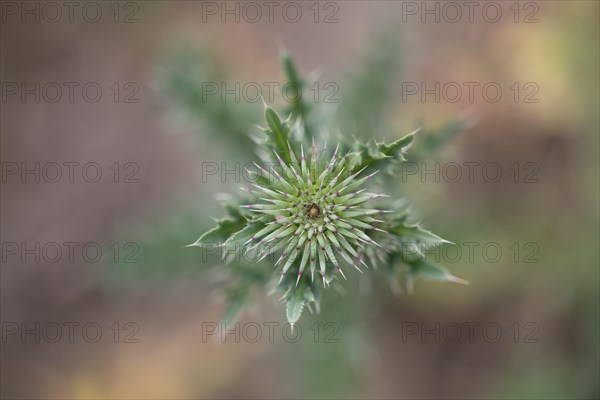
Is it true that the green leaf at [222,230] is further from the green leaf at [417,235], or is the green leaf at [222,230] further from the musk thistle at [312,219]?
the green leaf at [417,235]

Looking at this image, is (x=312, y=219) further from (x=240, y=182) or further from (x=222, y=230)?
(x=240, y=182)

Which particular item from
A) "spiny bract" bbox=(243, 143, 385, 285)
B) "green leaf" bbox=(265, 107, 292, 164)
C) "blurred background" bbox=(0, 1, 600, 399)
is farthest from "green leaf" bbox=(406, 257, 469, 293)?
"blurred background" bbox=(0, 1, 600, 399)

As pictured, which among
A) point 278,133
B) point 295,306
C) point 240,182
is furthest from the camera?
point 240,182

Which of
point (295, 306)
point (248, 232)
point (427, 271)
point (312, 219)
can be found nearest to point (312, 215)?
point (312, 219)

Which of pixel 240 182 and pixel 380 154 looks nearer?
pixel 380 154

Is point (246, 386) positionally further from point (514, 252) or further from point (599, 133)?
point (599, 133)

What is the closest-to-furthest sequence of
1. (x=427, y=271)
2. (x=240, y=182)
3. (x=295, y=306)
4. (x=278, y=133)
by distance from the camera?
(x=295, y=306), (x=278, y=133), (x=427, y=271), (x=240, y=182)
